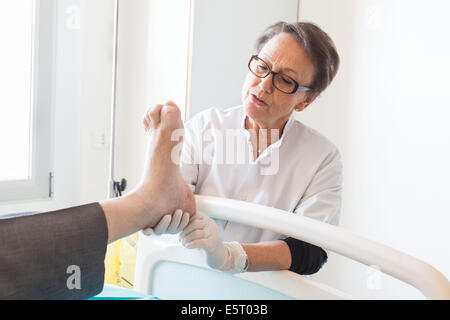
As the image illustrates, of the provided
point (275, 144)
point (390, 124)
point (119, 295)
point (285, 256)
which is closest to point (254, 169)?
point (275, 144)

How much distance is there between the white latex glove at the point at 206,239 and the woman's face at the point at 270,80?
41cm

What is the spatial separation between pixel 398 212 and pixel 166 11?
136 cm

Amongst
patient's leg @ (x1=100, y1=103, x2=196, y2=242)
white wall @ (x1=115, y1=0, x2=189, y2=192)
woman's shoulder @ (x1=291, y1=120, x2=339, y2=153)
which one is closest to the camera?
patient's leg @ (x1=100, y1=103, x2=196, y2=242)

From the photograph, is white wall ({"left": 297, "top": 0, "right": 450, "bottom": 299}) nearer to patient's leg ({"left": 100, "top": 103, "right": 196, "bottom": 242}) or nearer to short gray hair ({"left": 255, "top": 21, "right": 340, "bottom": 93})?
short gray hair ({"left": 255, "top": 21, "right": 340, "bottom": 93})

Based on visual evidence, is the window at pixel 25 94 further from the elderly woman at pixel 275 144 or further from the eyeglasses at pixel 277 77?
the eyeglasses at pixel 277 77

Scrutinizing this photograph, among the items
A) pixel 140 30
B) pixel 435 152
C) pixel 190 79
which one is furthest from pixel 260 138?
pixel 140 30

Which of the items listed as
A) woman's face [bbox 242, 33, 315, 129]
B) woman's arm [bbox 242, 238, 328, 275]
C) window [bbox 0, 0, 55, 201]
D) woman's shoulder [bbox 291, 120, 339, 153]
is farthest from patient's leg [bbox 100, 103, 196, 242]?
window [bbox 0, 0, 55, 201]

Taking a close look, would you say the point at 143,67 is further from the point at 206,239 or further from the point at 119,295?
the point at 206,239

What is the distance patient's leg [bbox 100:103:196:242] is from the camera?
3.49 ft

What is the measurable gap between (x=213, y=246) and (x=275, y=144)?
49cm

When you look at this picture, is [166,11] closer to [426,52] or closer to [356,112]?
[356,112]

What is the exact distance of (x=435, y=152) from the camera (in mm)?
1971

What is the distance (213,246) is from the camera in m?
1.08

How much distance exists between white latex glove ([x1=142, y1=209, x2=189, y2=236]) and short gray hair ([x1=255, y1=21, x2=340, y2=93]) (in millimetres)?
610
